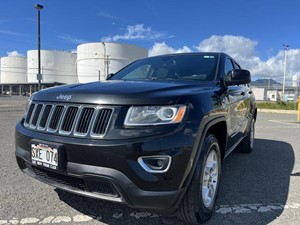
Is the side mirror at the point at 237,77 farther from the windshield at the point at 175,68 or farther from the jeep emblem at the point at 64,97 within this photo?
the jeep emblem at the point at 64,97

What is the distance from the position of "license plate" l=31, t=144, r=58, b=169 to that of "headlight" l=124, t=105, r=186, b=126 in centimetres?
69

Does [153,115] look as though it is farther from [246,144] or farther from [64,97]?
[246,144]

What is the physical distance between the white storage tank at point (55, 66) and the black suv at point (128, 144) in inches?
3453

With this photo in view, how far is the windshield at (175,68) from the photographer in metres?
3.62

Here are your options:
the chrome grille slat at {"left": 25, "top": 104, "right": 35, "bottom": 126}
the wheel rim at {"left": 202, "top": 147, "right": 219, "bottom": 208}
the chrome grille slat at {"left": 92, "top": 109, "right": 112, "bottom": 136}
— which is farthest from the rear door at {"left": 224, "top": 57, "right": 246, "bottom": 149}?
the chrome grille slat at {"left": 25, "top": 104, "right": 35, "bottom": 126}

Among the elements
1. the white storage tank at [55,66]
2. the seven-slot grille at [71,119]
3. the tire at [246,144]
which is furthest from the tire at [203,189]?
the white storage tank at [55,66]

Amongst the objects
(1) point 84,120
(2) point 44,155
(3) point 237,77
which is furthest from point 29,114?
(3) point 237,77

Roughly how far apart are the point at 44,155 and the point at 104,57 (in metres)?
72.8

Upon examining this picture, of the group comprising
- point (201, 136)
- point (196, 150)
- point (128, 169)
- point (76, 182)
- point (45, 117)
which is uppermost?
point (45, 117)

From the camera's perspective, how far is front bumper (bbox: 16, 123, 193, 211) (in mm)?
2205

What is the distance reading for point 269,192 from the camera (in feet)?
12.0

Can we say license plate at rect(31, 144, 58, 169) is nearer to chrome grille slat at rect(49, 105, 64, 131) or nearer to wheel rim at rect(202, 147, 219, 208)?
chrome grille slat at rect(49, 105, 64, 131)

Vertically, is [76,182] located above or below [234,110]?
below

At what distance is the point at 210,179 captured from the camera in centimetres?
295
